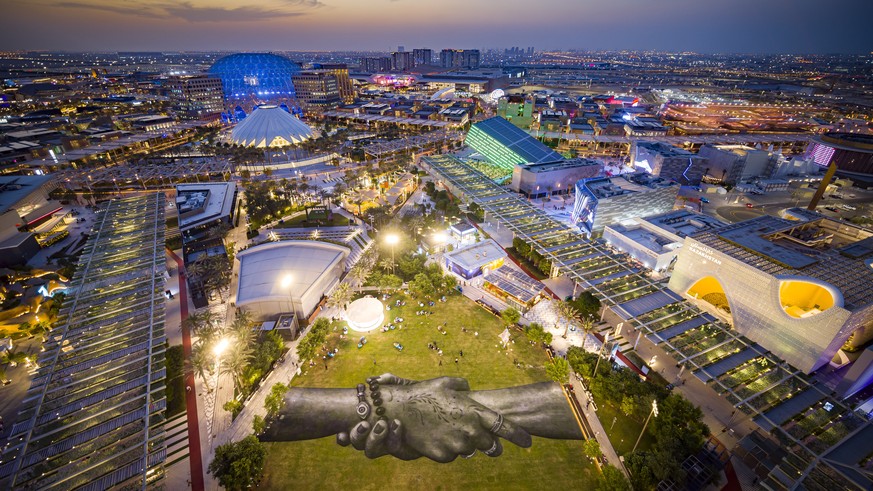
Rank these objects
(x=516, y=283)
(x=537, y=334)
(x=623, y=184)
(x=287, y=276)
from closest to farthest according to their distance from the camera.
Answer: (x=537, y=334) < (x=287, y=276) < (x=516, y=283) < (x=623, y=184)

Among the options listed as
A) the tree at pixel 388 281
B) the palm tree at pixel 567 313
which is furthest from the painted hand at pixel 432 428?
the tree at pixel 388 281

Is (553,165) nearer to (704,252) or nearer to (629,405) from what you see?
(704,252)

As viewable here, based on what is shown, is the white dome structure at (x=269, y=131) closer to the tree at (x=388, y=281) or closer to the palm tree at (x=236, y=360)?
the tree at (x=388, y=281)

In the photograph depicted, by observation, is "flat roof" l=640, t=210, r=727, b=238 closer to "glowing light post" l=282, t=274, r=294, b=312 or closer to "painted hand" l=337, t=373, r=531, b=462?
"painted hand" l=337, t=373, r=531, b=462

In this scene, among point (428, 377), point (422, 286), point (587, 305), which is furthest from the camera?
point (422, 286)

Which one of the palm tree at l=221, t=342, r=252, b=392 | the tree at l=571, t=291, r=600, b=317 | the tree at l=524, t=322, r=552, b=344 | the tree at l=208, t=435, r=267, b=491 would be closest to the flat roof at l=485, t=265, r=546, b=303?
the tree at l=571, t=291, r=600, b=317

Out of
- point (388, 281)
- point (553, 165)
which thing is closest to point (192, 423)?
point (388, 281)
